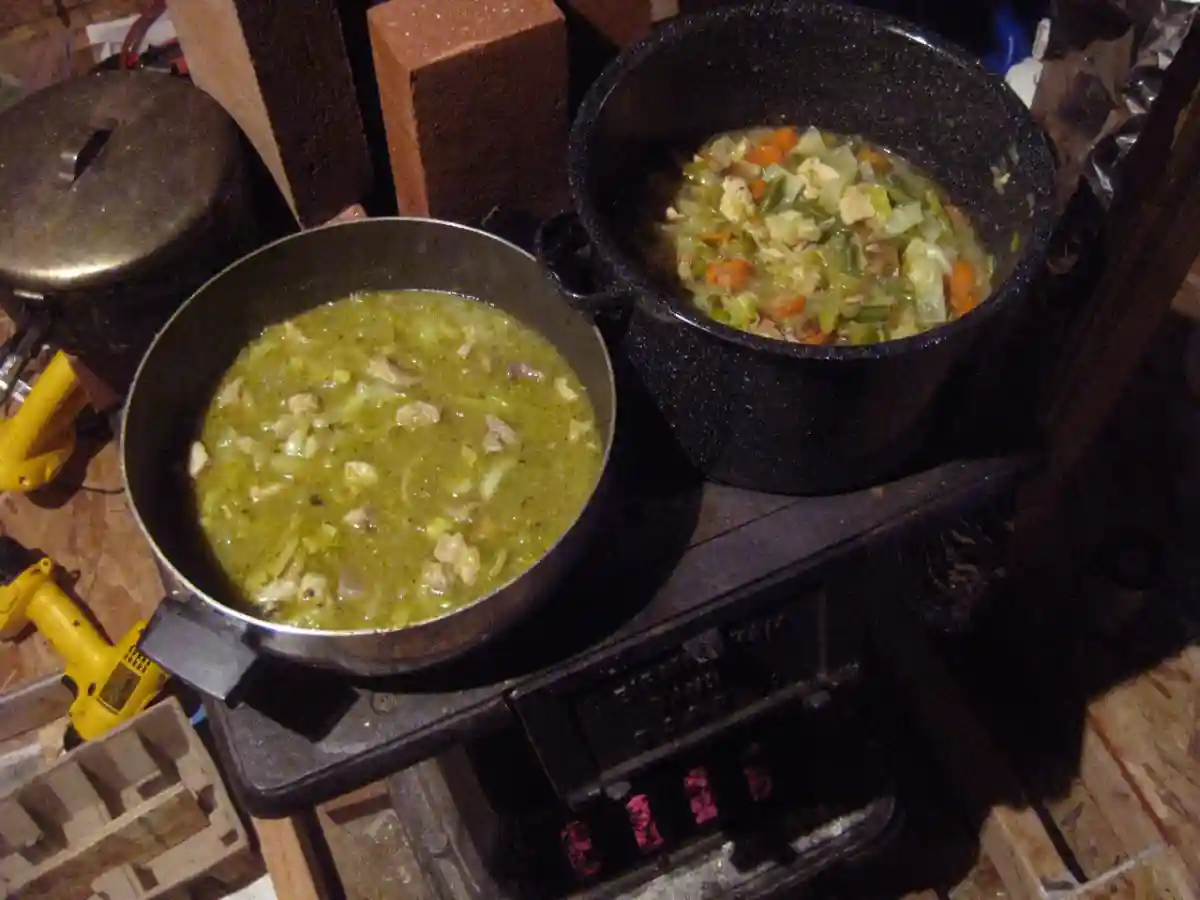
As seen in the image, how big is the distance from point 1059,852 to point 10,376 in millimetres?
1520

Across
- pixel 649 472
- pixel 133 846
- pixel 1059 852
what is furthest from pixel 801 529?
pixel 133 846

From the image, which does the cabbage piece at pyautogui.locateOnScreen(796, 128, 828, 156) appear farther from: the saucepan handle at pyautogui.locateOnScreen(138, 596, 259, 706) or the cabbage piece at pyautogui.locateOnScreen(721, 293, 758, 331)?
the saucepan handle at pyautogui.locateOnScreen(138, 596, 259, 706)

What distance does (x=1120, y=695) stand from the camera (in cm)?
176

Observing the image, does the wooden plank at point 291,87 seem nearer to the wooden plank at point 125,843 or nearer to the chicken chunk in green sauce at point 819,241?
the chicken chunk in green sauce at point 819,241

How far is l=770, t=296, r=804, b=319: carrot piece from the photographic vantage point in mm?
1071

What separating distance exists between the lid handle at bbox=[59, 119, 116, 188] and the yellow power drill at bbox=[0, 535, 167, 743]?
2.19ft

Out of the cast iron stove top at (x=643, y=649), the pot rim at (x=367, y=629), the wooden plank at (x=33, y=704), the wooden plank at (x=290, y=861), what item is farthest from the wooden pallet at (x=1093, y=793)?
the wooden plank at (x=33, y=704)

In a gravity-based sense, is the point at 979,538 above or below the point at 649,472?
below

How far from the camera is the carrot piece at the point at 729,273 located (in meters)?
1.10

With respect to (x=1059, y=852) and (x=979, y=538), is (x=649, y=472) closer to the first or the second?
(x=979, y=538)

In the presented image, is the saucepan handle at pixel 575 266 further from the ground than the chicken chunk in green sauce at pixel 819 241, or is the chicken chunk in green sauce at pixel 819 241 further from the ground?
the saucepan handle at pixel 575 266

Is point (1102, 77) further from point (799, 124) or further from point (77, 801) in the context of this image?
point (77, 801)

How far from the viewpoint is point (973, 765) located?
1.70 m

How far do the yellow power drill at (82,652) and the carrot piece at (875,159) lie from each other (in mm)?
1174
